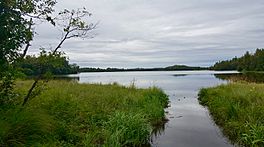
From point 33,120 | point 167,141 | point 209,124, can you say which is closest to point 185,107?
point 209,124

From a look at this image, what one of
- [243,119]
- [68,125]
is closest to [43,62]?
[68,125]

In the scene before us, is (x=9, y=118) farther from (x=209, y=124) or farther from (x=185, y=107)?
(x=185, y=107)

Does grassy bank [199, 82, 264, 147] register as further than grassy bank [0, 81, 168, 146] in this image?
Yes

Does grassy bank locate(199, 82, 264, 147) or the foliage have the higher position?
the foliage

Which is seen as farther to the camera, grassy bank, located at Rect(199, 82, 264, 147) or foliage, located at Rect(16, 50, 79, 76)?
grassy bank, located at Rect(199, 82, 264, 147)

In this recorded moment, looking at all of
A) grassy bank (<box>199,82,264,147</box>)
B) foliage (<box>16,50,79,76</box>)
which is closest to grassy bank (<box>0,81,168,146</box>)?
foliage (<box>16,50,79,76</box>)

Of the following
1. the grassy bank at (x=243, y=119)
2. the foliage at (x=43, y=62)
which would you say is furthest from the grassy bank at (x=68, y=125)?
the grassy bank at (x=243, y=119)

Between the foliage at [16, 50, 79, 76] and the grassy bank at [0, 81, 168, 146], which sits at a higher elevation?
the foliage at [16, 50, 79, 76]

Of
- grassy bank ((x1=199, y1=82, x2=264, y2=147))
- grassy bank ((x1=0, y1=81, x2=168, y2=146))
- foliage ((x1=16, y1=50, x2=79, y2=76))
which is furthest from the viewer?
grassy bank ((x1=199, y1=82, x2=264, y2=147))

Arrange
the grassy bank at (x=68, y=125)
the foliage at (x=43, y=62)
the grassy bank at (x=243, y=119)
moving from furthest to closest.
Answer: the grassy bank at (x=243, y=119) < the foliage at (x=43, y=62) < the grassy bank at (x=68, y=125)

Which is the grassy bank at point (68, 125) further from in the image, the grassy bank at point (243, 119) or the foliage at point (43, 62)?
the grassy bank at point (243, 119)

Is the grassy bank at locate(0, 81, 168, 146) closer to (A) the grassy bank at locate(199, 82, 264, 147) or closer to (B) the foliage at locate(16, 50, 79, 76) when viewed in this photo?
(B) the foliage at locate(16, 50, 79, 76)

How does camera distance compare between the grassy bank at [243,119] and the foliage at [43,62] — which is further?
the grassy bank at [243,119]

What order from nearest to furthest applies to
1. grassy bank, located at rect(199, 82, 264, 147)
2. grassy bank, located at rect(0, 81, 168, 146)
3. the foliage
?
grassy bank, located at rect(0, 81, 168, 146), the foliage, grassy bank, located at rect(199, 82, 264, 147)
